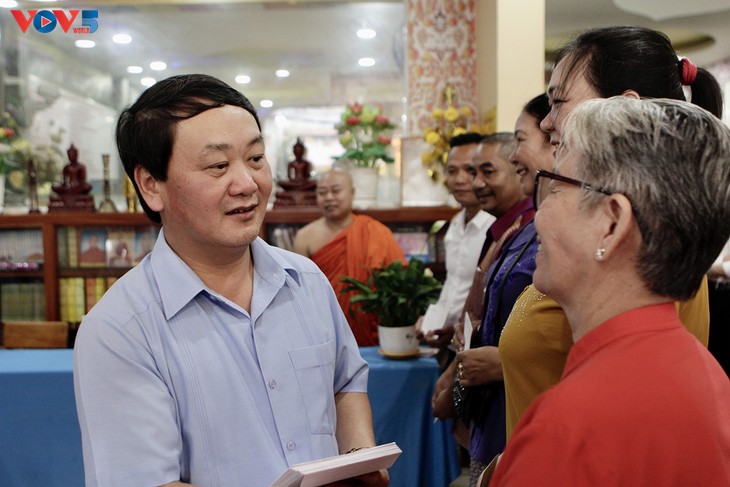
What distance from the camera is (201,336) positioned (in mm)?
1221

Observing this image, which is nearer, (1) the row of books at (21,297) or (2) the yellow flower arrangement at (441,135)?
(2) the yellow flower arrangement at (441,135)

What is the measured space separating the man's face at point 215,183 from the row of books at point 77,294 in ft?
12.0

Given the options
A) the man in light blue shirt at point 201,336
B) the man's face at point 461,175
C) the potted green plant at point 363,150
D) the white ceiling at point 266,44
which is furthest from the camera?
the white ceiling at point 266,44

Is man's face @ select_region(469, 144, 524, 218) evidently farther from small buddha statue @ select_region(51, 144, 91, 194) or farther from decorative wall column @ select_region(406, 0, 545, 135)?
small buddha statue @ select_region(51, 144, 91, 194)

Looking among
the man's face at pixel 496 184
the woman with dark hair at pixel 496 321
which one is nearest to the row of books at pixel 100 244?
the man's face at pixel 496 184

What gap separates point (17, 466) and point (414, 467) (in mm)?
1496

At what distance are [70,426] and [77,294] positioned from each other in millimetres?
2206

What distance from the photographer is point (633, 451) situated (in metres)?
0.74

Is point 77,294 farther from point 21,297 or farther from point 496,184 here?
point 496,184

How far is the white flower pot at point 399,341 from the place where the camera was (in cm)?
287

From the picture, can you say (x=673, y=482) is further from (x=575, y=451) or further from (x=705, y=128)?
(x=705, y=128)

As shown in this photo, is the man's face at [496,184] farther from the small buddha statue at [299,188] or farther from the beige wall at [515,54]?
the small buddha statue at [299,188]

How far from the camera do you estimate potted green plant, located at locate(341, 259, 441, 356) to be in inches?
113

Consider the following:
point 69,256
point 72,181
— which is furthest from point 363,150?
point 69,256
